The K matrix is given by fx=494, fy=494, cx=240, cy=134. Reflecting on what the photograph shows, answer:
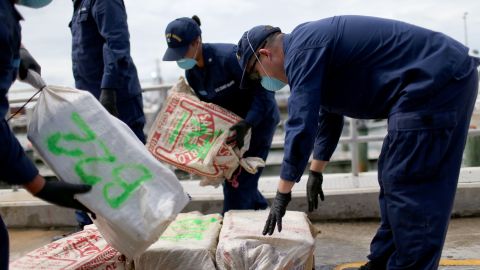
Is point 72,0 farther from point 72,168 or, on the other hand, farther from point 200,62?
point 72,168

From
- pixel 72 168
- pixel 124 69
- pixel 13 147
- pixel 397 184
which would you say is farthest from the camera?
pixel 124 69

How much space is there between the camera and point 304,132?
2.22m

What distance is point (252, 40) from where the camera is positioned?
2.57m

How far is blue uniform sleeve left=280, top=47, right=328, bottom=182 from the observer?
2.22 metres

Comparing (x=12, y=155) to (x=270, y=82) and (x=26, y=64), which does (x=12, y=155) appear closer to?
(x=26, y=64)

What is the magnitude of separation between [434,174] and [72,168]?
159cm

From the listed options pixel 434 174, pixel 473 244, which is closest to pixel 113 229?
pixel 434 174

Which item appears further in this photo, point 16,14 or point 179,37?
point 179,37

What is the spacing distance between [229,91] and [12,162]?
5.98 ft

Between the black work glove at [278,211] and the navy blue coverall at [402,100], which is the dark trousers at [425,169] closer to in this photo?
the navy blue coverall at [402,100]

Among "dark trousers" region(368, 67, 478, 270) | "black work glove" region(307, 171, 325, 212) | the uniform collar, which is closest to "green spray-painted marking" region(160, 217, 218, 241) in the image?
"black work glove" region(307, 171, 325, 212)

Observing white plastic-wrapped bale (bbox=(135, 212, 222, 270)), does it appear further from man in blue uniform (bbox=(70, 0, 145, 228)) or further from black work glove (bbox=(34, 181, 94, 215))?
man in blue uniform (bbox=(70, 0, 145, 228))

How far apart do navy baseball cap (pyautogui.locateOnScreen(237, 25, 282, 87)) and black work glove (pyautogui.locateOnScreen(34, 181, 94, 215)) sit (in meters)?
1.06

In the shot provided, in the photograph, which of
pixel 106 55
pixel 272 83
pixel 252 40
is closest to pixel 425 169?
pixel 272 83
